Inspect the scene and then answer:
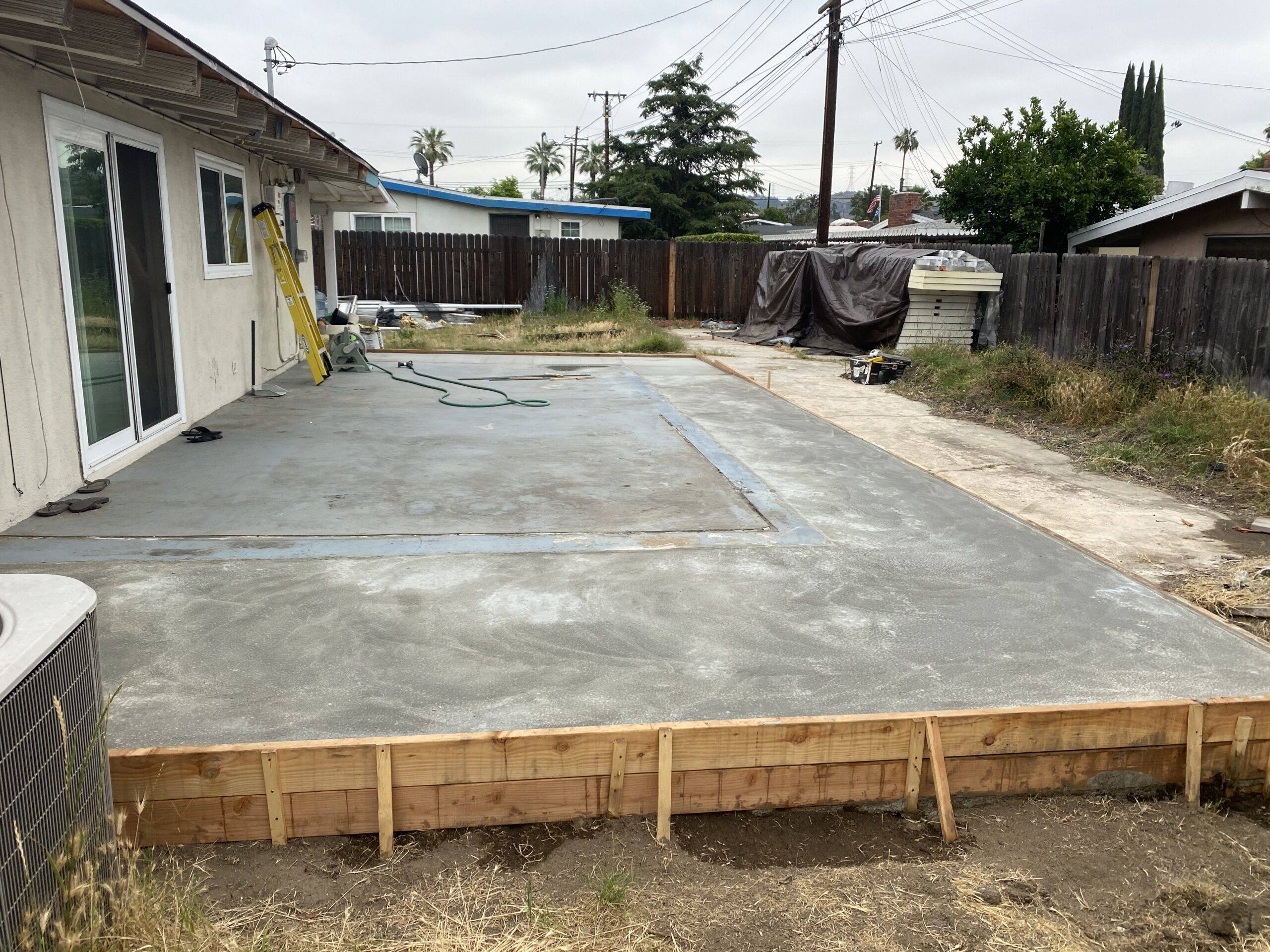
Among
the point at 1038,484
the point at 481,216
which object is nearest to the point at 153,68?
the point at 1038,484

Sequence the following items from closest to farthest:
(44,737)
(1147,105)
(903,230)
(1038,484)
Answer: (44,737)
(1038,484)
(903,230)
(1147,105)

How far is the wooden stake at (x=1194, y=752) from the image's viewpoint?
10.2 ft

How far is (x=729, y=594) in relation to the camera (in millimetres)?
4566

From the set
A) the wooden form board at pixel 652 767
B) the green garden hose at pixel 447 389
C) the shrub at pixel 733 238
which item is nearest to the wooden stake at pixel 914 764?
the wooden form board at pixel 652 767

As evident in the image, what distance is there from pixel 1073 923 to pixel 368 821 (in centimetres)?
190

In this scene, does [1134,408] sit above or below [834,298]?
below

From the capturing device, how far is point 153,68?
5242 mm

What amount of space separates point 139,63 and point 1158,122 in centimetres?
4683

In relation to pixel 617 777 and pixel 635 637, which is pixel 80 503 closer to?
pixel 635 637

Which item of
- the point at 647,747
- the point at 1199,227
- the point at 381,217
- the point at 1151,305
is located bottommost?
the point at 647,747

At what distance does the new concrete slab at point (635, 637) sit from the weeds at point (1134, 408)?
2412mm

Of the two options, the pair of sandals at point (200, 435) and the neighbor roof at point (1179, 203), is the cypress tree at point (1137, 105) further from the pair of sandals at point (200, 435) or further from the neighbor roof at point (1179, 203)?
the pair of sandals at point (200, 435)

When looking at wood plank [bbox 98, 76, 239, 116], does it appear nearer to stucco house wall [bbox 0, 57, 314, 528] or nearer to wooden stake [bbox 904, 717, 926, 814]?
stucco house wall [bbox 0, 57, 314, 528]

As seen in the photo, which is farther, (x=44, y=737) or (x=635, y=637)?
(x=635, y=637)
